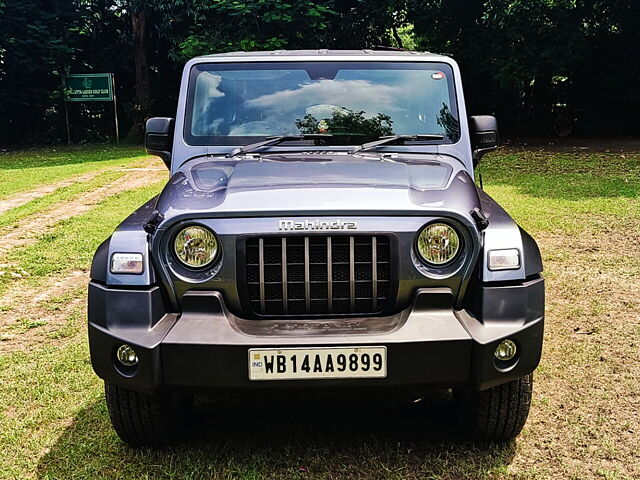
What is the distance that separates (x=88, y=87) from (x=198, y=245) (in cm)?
2657

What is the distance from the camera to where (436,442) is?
3590 mm

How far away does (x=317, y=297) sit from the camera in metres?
3.20

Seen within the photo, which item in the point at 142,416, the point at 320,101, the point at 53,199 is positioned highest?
the point at 320,101

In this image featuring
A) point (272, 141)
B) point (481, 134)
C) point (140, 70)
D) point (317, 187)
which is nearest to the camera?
point (317, 187)

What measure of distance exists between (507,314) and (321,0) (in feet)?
70.6

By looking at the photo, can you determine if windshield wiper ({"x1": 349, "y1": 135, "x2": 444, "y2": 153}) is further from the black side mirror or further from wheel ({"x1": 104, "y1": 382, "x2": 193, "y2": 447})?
wheel ({"x1": 104, "y1": 382, "x2": 193, "y2": 447})

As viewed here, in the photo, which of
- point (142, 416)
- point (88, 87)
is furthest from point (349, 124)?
point (88, 87)

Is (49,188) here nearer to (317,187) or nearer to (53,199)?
(53,199)

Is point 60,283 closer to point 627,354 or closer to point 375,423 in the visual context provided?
point 375,423

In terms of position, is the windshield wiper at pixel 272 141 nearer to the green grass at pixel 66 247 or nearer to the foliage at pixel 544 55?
the green grass at pixel 66 247

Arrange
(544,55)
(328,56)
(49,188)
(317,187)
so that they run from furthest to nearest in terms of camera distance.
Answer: (544,55)
(49,188)
(328,56)
(317,187)

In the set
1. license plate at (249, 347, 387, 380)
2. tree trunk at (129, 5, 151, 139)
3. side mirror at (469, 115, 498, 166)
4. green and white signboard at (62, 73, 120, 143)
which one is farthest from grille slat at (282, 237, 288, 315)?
green and white signboard at (62, 73, 120, 143)

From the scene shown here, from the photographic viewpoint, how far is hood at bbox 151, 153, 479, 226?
3135mm

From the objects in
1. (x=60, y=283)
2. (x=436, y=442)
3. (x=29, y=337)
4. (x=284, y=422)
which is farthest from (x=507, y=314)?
(x=60, y=283)
